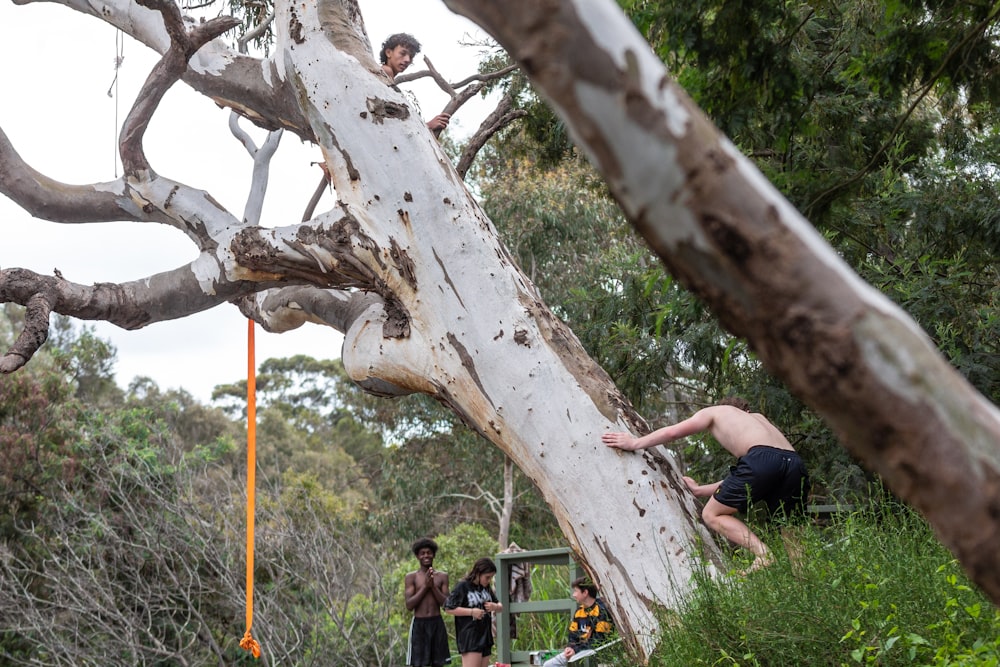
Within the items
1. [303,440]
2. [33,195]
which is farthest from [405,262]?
[303,440]

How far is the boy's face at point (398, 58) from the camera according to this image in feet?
22.5

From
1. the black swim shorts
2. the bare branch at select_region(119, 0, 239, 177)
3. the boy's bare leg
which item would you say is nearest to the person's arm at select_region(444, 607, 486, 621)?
the boy's bare leg

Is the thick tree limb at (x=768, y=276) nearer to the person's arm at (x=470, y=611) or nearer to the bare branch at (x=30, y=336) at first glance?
the bare branch at (x=30, y=336)

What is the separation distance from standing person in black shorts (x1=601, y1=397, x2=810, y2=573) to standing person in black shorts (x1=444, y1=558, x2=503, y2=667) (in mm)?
2397

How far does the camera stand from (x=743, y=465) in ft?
16.6

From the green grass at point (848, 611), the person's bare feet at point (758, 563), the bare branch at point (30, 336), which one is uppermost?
the bare branch at point (30, 336)

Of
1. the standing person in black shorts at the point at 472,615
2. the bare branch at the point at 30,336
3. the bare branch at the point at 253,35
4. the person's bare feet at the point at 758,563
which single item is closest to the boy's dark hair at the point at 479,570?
the standing person in black shorts at the point at 472,615

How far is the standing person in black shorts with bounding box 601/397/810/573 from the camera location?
16.4 ft

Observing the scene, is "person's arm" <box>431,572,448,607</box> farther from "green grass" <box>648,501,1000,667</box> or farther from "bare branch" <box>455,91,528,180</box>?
"green grass" <box>648,501,1000,667</box>

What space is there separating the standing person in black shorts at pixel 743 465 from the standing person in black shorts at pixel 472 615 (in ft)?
7.86

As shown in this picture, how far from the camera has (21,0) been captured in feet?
26.9

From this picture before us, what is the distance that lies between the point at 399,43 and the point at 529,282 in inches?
79.7

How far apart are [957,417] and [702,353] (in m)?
7.35

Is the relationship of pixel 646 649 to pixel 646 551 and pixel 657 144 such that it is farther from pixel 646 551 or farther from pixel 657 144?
pixel 657 144
